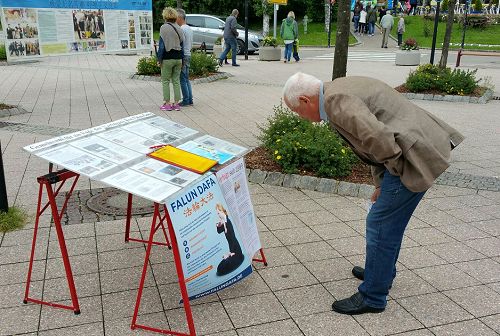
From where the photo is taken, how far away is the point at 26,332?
299 centimetres

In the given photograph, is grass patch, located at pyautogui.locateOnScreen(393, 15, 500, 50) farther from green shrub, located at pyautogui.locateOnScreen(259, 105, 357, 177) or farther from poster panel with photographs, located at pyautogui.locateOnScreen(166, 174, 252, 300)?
poster panel with photographs, located at pyautogui.locateOnScreen(166, 174, 252, 300)

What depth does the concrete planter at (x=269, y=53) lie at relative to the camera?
19203 millimetres

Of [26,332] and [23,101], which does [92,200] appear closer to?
[26,332]

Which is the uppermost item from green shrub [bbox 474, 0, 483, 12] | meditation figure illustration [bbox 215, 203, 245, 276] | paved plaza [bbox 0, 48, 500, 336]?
green shrub [bbox 474, 0, 483, 12]

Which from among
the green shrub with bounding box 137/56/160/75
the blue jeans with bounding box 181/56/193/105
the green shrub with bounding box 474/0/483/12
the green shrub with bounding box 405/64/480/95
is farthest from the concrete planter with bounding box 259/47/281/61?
the green shrub with bounding box 474/0/483/12

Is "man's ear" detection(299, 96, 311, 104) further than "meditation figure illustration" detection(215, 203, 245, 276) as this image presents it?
No

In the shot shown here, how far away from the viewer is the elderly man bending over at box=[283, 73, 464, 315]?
270cm

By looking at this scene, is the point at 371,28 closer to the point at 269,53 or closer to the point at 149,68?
the point at 269,53

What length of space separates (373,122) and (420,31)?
34476 mm

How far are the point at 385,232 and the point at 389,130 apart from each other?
71cm

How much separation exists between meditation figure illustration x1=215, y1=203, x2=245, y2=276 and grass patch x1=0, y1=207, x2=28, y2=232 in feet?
7.42

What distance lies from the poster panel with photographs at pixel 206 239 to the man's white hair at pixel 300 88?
0.69m

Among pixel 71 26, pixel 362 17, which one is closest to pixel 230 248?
pixel 71 26

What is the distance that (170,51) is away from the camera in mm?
9352
